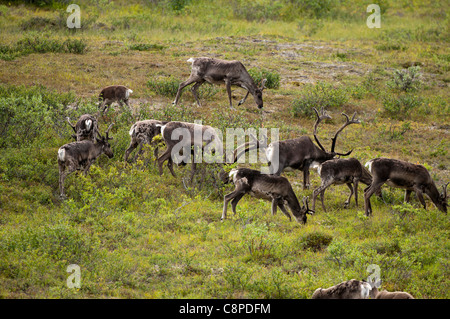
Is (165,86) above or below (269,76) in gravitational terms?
below

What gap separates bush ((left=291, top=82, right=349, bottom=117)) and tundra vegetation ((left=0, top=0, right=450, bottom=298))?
50 mm

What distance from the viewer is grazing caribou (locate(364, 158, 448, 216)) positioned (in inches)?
491

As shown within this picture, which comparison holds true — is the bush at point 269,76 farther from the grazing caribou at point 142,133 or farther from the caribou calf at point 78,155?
the caribou calf at point 78,155

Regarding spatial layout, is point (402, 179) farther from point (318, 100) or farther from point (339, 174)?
point (318, 100)

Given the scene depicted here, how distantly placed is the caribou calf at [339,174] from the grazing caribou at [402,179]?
0.50 meters

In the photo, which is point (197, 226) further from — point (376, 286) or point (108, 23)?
point (108, 23)

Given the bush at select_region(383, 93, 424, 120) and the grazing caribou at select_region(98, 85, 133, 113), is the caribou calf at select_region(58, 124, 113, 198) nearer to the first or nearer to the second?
the grazing caribou at select_region(98, 85, 133, 113)

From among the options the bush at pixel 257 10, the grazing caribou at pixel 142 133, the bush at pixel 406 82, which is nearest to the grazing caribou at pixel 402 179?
the grazing caribou at pixel 142 133

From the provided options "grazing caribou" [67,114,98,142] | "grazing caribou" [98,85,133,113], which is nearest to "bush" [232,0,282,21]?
"grazing caribou" [98,85,133,113]

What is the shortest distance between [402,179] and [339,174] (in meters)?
1.45

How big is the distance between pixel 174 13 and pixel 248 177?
24300 mm

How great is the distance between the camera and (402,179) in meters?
12.5

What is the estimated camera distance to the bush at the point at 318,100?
18.8 meters

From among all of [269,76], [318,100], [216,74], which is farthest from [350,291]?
[269,76]
